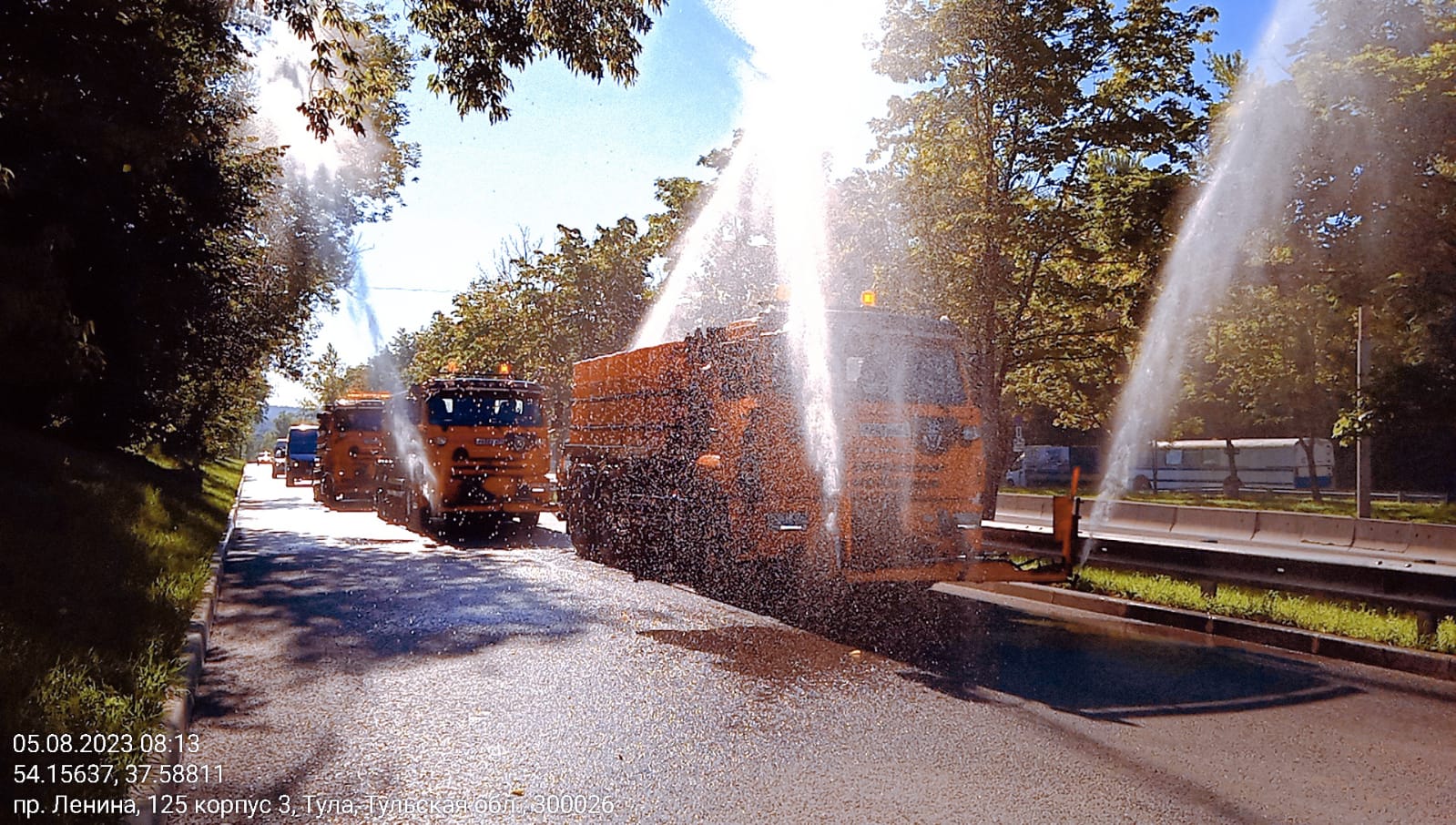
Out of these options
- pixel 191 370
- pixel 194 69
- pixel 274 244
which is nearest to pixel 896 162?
pixel 194 69

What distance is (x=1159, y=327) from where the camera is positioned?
1614 centimetres

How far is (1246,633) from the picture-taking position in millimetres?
9758

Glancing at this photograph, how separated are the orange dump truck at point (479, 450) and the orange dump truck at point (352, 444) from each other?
9.87 m

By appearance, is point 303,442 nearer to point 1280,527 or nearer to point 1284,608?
point 1280,527

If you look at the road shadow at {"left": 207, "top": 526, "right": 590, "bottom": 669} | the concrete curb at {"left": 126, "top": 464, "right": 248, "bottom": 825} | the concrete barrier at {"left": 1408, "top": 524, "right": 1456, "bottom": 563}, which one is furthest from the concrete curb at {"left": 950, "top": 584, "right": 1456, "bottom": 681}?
the concrete barrier at {"left": 1408, "top": 524, "right": 1456, "bottom": 563}

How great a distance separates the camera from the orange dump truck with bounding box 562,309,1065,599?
413 inches

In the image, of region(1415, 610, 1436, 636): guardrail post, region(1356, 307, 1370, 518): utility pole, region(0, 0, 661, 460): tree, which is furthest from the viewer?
region(1356, 307, 1370, 518): utility pole

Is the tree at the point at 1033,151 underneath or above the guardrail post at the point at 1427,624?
above

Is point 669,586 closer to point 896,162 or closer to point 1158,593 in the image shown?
point 1158,593

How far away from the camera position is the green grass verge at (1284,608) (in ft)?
30.2

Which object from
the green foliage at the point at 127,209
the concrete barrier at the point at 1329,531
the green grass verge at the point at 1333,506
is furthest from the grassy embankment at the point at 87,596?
the green grass verge at the point at 1333,506

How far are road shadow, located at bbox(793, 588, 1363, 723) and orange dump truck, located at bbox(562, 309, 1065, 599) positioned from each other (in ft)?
1.88

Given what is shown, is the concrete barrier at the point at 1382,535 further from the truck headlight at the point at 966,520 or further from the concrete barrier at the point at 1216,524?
the truck headlight at the point at 966,520

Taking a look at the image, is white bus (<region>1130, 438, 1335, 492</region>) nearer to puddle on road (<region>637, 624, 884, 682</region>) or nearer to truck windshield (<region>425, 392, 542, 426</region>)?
truck windshield (<region>425, 392, 542, 426</region>)
